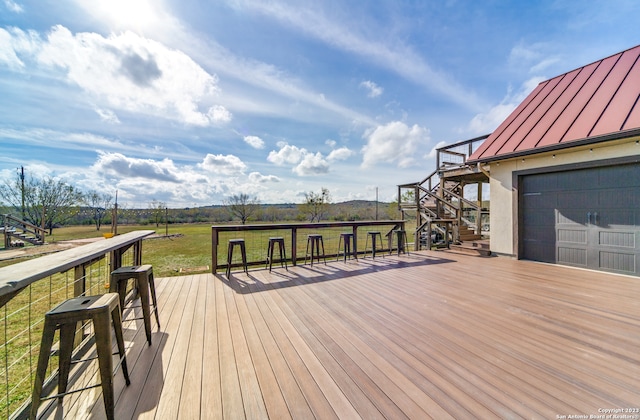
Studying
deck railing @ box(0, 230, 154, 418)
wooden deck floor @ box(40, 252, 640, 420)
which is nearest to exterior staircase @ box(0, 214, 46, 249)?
deck railing @ box(0, 230, 154, 418)

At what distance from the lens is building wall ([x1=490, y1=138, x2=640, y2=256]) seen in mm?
4626

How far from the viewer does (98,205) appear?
2456 cm

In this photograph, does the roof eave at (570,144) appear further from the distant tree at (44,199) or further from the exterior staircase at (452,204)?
the distant tree at (44,199)

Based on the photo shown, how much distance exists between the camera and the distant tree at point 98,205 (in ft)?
76.1

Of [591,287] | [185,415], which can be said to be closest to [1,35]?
[185,415]

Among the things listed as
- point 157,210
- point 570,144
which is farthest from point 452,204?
point 157,210

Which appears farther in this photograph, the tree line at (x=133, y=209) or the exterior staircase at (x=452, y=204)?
the tree line at (x=133, y=209)

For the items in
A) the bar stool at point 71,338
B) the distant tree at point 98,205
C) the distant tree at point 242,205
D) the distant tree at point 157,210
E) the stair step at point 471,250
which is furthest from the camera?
the distant tree at point 242,205

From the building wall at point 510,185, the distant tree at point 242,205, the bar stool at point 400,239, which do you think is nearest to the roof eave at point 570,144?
the building wall at point 510,185

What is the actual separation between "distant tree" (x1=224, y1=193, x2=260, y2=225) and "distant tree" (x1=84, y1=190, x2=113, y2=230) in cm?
1190

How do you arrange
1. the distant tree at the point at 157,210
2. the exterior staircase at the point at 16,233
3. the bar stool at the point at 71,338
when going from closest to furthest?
the bar stool at the point at 71,338 → the exterior staircase at the point at 16,233 → the distant tree at the point at 157,210

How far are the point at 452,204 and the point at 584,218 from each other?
4.15 meters

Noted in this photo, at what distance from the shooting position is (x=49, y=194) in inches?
731

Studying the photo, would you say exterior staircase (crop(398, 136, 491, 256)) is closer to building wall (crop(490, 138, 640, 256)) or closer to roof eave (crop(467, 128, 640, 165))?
building wall (crop(490, 138, 640, 256))
